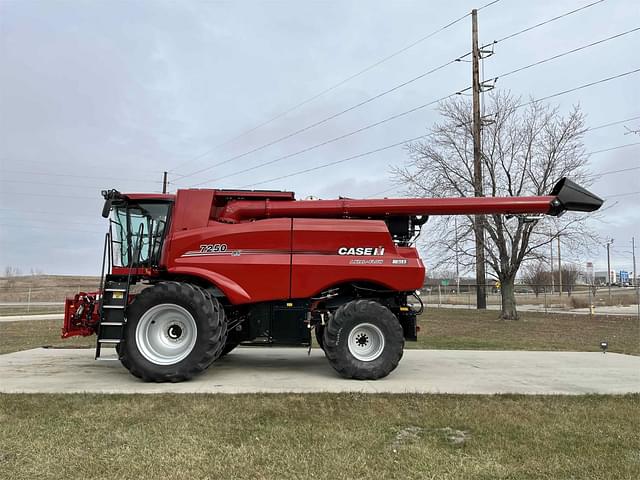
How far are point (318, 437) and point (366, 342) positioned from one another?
3.06 m

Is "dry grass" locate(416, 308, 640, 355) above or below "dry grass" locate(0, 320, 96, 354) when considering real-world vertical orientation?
above

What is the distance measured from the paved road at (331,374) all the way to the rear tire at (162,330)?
0.82 ft

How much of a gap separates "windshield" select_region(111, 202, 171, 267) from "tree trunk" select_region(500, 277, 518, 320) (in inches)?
721

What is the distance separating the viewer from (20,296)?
157ft

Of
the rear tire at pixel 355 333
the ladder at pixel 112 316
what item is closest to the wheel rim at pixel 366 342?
the rear tire at pixel 355 333

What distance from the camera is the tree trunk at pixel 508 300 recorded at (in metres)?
22.4

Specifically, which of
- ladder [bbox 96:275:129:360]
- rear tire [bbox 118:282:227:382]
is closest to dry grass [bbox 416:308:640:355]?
rear tire [bbox 118:282:227:382]

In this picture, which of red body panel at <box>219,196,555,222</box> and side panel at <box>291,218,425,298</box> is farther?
red body panel at <box>219,196,555,222</box>

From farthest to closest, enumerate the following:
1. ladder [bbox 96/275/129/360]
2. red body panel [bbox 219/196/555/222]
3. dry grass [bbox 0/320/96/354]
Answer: dry grass [bbox 0/320/96/354] < red body panel [bbox 219/196/555/222] < ladder [bbox 96/275/129/360]

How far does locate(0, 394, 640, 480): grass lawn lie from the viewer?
13.2ft

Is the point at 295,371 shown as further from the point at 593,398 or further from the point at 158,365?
the point at 593,398

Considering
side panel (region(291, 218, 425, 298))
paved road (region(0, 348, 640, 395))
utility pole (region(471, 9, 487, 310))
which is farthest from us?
utility pole (region(471, 9, 487, 310))

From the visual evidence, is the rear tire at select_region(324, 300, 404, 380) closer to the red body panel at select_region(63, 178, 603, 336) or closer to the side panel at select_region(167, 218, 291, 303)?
the red body panel at select_region(63, 178, 603, 336)

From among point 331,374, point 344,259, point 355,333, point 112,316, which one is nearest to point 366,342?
point 355,333
